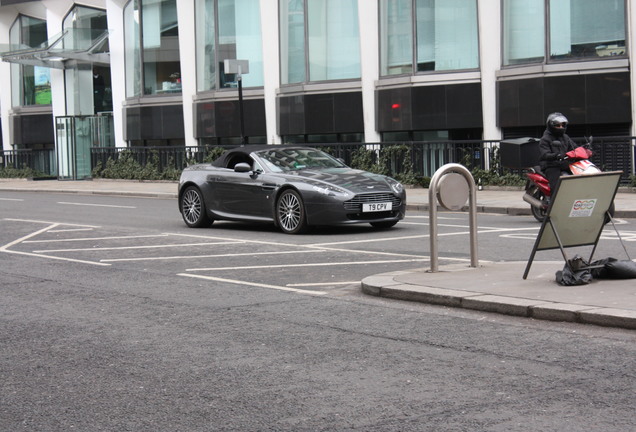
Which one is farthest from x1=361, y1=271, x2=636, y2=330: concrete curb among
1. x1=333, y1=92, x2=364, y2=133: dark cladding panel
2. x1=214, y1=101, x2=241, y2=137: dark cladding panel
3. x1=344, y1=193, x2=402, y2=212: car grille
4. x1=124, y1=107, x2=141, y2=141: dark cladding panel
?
x1=124, y1=107, x2=141, y2=141: dark cladding panel

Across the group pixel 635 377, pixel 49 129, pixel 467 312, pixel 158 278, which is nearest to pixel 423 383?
pixel 635 377

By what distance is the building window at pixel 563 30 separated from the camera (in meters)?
23.4

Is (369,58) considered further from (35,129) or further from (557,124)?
(35,129)

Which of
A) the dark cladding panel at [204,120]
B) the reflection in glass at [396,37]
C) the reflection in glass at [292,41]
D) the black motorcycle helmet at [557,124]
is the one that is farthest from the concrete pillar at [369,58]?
the black motorcycle helmet at [557,124]

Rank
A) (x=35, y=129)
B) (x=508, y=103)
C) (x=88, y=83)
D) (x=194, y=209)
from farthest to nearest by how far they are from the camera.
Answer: (x=35, y=129), (x=88, y=83), (x=508, y=103), (x=194, y=209)

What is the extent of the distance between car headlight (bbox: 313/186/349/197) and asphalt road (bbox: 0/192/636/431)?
8.57 ft

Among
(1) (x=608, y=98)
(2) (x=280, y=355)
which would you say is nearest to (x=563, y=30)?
(1) (x=608, y=98)

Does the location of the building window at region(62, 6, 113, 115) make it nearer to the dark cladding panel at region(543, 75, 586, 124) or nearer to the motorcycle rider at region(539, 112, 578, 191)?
the dark cladding panel at region(543, 75, 586, 124)

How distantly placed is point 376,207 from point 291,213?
1.34 m

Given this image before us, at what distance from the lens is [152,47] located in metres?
36.6

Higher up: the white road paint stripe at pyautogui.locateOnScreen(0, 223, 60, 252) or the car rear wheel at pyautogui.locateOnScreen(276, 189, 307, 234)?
the car rear wheel at pyautogui.locateOnScreen(276, 189, 307, 234)

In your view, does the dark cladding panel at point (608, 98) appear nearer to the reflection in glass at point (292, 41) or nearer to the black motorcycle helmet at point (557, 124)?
the black motorcycle helmet at point (557, 124)

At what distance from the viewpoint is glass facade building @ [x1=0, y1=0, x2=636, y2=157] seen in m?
23.8

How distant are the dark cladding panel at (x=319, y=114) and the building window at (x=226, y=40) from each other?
316cm
